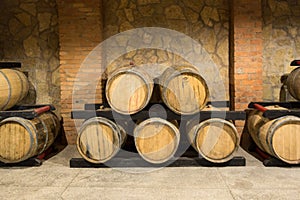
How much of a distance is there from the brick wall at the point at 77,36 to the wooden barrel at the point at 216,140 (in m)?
1.74

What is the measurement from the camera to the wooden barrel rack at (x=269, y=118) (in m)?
4.05

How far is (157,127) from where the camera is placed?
3.97 meters

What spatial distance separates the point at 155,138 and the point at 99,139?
65cm

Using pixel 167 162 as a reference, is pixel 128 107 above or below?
above

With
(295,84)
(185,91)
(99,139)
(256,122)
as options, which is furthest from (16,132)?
(295,84)

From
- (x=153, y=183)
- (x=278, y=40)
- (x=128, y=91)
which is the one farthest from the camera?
(x=278, y=40)

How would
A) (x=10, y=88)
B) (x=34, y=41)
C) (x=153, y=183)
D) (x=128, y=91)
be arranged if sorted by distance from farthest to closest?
1. (x=34, y=41)
2. (x=10, y=88)
3. (x=128, y=91)
4. (x=153, y=183)

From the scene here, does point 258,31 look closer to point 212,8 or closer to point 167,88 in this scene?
point 212,8

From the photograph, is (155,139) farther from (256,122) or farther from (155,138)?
(256,122)

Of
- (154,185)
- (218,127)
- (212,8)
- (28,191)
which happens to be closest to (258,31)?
(212,8)

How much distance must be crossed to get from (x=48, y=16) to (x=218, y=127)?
3.11 m

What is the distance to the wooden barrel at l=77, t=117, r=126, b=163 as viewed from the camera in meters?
4.02

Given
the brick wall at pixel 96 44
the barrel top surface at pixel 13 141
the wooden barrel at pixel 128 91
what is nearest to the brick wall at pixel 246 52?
the brick wall at pixel 96 44

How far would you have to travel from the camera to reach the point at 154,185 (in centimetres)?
349
